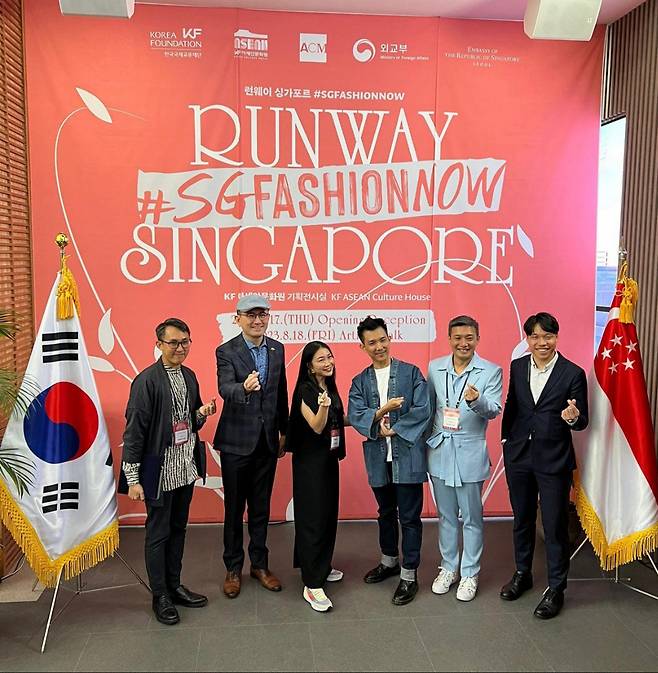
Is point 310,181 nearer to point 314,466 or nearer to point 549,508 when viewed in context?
point 314,466

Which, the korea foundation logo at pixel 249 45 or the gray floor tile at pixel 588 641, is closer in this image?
the gray floor tile at pixel 588 641

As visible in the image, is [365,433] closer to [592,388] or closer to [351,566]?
[351,566]

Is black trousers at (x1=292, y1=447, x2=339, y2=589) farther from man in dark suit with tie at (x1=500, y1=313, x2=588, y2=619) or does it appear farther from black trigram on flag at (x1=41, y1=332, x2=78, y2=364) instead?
black trigram on flag at (x1=41, y1=332, x2=78, y2=364)

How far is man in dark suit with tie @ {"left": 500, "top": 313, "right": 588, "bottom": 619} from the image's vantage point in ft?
12.0

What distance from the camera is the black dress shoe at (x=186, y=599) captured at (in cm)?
377

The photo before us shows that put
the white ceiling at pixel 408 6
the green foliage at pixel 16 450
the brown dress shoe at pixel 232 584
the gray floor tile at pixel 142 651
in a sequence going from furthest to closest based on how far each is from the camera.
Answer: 1. the white ceiling at pixel 408 6
2. the brown dress shoe at pixel 232 584
3. the green foliage at pixel 16 450
4. the gray floor tile at pixel 142 651

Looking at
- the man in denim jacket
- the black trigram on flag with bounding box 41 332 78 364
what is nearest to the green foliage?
the black trigram on flag with bounding box 41 332 78 364

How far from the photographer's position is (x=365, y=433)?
3.76 meters

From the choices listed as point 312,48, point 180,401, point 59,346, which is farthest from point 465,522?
point 312,48

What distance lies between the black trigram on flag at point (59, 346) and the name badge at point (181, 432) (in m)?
0.64

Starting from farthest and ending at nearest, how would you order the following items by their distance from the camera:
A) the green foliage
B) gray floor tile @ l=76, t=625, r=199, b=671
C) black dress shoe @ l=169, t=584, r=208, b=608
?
1. black dress shoe @ l=169, t=584, r=208, b=608
2. the green foliage
3. gray floor tile @ l=76, t=625, r=199, b=671

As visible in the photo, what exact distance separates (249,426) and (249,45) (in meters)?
2.54

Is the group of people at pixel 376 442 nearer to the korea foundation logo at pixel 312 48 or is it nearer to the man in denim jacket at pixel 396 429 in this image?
the man in denim jacket at pixel 396 429

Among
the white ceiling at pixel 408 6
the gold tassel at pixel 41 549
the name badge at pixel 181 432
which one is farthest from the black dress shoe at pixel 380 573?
the white ceiling at pixel 408 6
